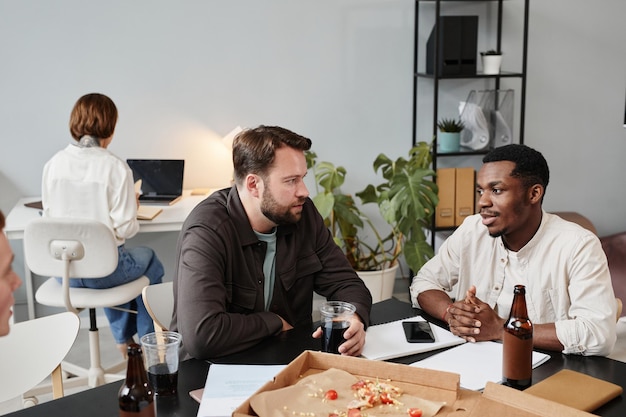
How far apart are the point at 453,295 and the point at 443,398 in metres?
0.98

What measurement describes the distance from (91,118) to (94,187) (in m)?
0.31

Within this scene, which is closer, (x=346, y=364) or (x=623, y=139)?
(x=346, y=364)

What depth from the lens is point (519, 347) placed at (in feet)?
5.28

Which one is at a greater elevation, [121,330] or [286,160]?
[286,160]

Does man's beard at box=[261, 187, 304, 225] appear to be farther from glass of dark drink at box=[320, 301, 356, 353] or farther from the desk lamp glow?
the desk lamp glow

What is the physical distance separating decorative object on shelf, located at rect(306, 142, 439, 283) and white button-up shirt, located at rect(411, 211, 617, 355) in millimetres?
1372

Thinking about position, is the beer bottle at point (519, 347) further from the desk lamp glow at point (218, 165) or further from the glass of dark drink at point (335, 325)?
the desk lamp glow at point (218, 165)

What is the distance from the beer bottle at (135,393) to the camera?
1.33m

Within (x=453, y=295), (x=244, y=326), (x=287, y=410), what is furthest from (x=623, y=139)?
(x=287, y=410)

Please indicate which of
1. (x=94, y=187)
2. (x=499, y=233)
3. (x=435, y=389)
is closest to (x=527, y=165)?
(x=499, y=233)

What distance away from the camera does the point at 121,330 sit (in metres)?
3.55

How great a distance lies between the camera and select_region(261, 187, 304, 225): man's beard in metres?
2.16

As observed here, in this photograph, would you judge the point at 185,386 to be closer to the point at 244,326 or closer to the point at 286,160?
the point at 244,326

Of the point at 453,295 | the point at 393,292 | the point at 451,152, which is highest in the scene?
the point at 451,152
